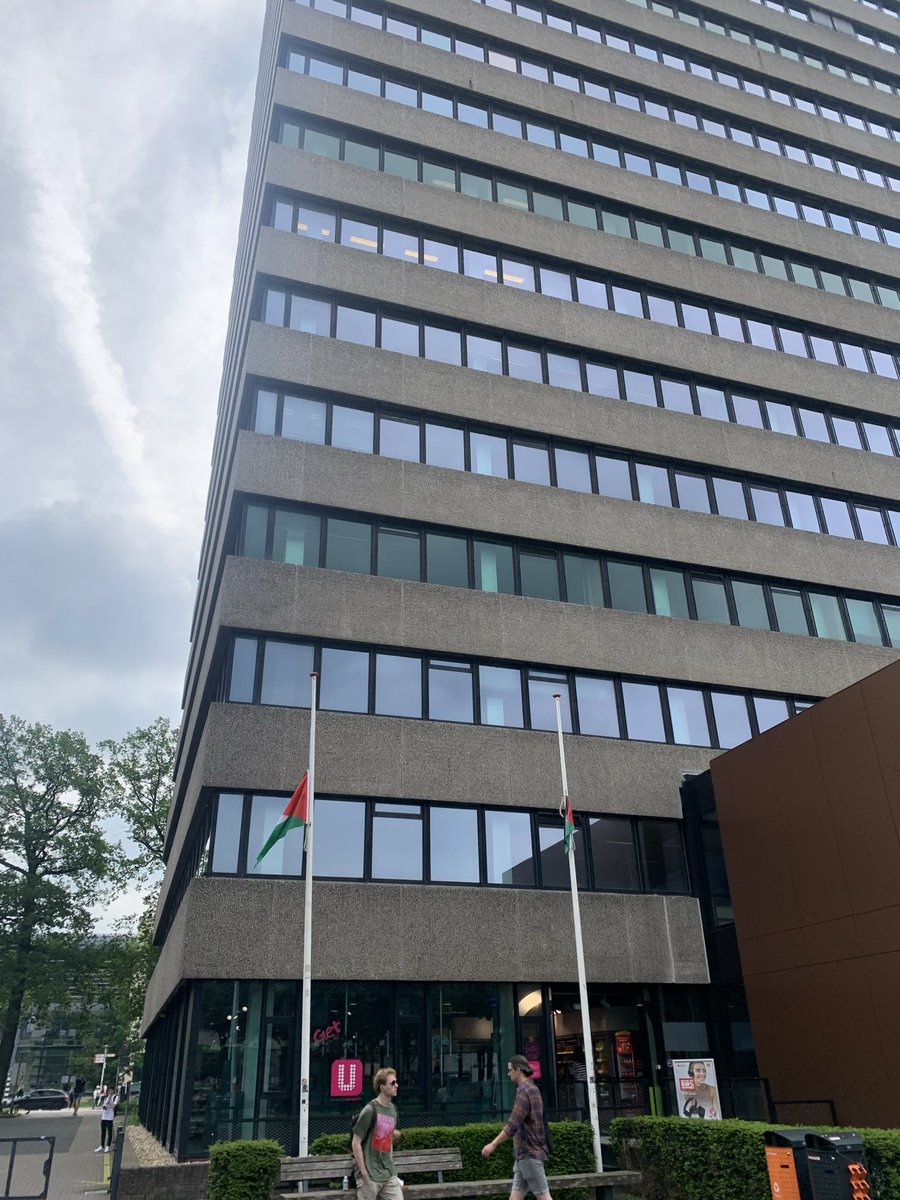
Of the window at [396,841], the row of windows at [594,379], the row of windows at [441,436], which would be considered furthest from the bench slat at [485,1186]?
the row of windows at [594,379]

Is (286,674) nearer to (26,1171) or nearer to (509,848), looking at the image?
(509,848)

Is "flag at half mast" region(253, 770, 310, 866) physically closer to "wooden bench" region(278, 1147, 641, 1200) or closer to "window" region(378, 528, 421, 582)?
"wooden bench" region(278, 1147, 641, 1200)

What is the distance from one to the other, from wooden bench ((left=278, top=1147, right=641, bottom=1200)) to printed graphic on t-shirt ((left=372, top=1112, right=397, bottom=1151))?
9.61 ft

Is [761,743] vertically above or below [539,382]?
below

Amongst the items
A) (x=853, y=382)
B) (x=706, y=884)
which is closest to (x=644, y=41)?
(x=853, y=382)

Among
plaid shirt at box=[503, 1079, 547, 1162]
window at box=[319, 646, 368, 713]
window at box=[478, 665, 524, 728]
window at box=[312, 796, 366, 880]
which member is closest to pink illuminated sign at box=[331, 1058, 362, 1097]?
window at box=[312, 796, 366, 880]

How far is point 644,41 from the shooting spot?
36688mm

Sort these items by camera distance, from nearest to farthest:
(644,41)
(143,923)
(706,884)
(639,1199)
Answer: (639,1199) < (706,884) < (644,41) < (143,923)

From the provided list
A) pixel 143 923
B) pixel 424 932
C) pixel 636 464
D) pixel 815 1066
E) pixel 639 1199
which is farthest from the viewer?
pixel 143 923

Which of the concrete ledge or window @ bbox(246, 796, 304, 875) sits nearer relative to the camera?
the concrete ledge

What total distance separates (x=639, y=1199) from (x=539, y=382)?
20.3m

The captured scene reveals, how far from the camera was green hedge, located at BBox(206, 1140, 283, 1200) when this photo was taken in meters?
13.6

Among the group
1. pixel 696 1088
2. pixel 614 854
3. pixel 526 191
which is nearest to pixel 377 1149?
pixel 696 1088

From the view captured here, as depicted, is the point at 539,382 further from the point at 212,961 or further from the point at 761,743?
the point at 212,961
